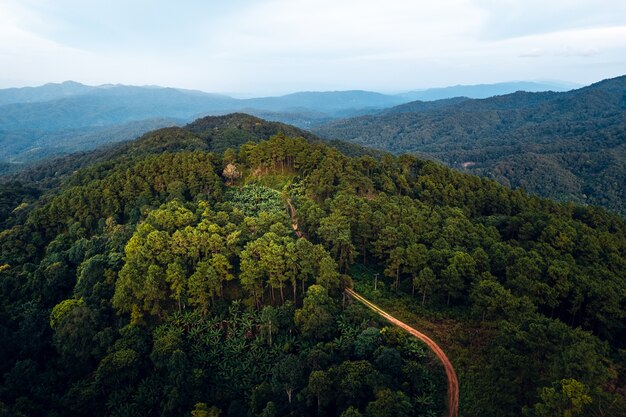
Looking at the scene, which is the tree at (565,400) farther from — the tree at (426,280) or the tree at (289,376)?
the tree at (289,376)

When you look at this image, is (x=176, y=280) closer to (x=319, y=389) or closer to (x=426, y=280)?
(x=319, y=389)

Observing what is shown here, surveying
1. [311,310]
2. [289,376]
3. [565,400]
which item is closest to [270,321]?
[311,310]

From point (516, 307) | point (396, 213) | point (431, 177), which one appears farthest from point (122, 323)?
point (431, 177)

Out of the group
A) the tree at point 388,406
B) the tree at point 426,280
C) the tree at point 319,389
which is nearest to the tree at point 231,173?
the tree at point 426,280

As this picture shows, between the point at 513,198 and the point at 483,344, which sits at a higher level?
the point at 513,198

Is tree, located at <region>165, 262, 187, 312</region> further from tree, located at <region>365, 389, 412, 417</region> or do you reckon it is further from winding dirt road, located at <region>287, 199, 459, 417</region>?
tree, located at <region>365, 389, 412, 417</region>

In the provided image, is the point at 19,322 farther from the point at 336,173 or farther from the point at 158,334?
the point at 336,173

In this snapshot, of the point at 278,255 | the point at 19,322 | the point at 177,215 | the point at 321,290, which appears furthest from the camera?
the point at 177,215
